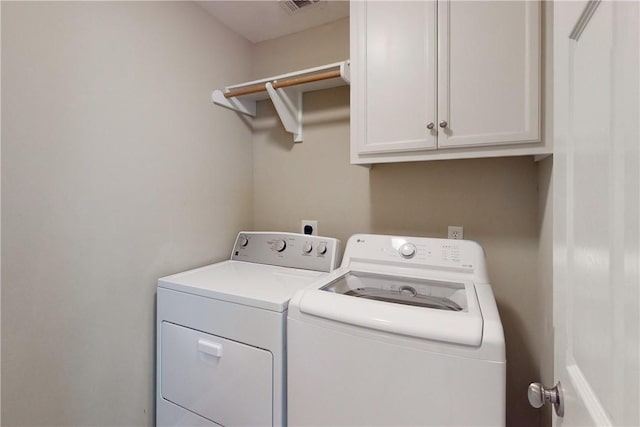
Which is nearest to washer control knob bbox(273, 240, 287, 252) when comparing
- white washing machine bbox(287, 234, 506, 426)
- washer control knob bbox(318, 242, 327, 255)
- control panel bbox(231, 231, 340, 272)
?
control panel bbox(231, 231, 340, 272)

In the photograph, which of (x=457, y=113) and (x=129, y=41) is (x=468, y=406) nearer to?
(x=457, y=113)

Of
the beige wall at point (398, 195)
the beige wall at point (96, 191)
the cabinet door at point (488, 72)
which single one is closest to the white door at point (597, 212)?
the cabinet door at point (488, 72)

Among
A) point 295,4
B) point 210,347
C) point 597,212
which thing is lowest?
point 210,347

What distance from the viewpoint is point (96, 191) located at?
3.95ft

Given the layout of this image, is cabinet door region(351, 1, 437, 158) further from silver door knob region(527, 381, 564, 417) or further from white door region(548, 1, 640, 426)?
silver door knob region(527, 381, 564, 417)

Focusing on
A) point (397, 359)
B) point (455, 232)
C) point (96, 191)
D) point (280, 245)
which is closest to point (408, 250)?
point (455, 232)

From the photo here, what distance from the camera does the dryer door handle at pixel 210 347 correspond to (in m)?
1.19

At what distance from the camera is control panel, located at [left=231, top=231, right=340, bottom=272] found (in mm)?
1558

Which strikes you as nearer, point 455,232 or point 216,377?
point 216,377

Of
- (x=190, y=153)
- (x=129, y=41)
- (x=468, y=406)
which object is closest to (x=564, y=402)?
(x=468, y=406)

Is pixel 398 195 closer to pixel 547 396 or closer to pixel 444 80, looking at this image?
pixel 444 80

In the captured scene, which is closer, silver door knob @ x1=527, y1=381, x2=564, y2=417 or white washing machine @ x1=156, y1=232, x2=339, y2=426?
silver door knob @ x1=527, y1=381, x2=564, y2=417

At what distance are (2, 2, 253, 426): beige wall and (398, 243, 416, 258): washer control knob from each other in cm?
110

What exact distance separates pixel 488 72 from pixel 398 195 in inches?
28.4
